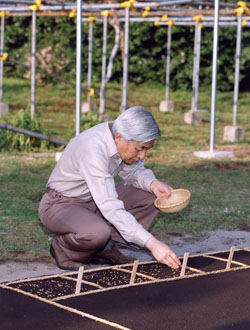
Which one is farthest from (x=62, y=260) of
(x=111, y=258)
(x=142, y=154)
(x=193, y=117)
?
(x=193, y=117)

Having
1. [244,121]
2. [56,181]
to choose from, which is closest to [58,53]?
[244,121]

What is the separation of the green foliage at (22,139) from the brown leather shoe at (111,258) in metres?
4.77

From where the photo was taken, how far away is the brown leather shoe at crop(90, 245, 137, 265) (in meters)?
4.48

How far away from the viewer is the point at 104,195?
399 centimetres

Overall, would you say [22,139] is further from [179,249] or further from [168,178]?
[179,249]

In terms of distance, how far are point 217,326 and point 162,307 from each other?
352 millimetres

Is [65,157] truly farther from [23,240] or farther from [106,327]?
[106,327]

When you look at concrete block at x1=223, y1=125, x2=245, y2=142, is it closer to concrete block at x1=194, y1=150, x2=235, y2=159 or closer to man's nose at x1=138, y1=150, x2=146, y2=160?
concrete block at x1=194, y1=150, x2=235, y2=159

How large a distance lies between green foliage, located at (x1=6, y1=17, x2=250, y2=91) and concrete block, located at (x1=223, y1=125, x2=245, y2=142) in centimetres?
587

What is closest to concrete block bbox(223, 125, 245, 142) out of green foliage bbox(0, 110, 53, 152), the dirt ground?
green foliage bbox(0, 110, 53, 152)

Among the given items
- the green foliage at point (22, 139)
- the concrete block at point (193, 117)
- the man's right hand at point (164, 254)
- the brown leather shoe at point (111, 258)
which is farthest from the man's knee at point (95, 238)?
the concrete block at point (193, 117)

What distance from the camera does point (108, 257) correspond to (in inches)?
179

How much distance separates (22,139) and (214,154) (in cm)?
261

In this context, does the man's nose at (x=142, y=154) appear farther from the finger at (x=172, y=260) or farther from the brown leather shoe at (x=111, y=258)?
the brown leather shoe at (x=111, y=258)
